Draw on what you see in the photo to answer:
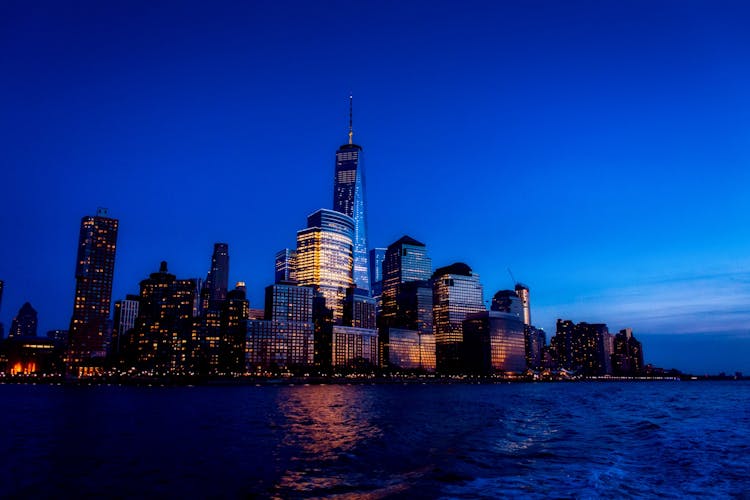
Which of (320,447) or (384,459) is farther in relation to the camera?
(320,447)

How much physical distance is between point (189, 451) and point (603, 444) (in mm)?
34747

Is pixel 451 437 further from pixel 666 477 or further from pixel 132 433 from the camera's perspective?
pixel 132 433

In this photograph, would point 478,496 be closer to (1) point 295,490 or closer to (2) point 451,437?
(1) point 295,490

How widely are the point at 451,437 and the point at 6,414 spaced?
74782 mm

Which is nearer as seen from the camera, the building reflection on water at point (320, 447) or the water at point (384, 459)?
the water at point (384, 459)

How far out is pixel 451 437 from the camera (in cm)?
5453

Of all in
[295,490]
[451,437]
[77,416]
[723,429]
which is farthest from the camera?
[77,416]

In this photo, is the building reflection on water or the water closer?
the water

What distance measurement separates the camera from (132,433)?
63.0 meters

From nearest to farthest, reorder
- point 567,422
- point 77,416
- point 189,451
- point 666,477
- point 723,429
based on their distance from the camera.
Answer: point 666,477, point 189,451, point 723,429, point 567,422, point 77,416

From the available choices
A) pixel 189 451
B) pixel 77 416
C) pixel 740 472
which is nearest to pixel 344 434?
pixel 189 451

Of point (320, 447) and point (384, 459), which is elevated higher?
point (384, 459)

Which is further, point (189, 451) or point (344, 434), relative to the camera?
point (344, 434)

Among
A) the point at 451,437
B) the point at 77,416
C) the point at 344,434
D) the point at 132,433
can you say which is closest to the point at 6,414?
the point at 77,416
